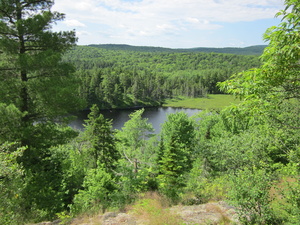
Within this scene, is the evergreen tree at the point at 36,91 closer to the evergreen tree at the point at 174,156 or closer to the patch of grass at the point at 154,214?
the patch of grass at the point at 154,214

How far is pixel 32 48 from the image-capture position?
9703 mm

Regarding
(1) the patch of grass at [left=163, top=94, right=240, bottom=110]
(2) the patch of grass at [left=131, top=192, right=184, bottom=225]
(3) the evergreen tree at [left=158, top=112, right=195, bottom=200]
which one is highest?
(2) the patch of grass at [left=131, top=192, right=184, bottom=225]

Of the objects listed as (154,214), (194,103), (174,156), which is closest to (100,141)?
(174,156)

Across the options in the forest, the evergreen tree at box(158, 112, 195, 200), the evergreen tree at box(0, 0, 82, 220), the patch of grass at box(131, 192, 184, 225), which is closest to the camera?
the forest

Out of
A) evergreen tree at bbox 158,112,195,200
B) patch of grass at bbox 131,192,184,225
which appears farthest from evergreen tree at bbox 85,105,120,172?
patch of grass at bbox 131,192,184,225

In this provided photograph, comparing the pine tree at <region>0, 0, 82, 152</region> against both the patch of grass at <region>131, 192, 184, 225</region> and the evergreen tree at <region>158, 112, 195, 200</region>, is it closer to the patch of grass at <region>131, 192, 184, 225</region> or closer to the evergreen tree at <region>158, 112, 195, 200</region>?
the patch of grass at <region>131, 192, 184, 225</region>

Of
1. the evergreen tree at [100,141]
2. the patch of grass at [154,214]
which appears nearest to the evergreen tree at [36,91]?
the patch of grass at [154,214]

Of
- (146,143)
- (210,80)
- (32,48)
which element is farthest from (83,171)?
(210,80)

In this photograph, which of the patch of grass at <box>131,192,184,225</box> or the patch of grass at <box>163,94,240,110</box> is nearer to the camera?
the patch of grass at <box>131,192,184,225</box>

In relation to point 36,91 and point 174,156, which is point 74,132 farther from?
point 174,156

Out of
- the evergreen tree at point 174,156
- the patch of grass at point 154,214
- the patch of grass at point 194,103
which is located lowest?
the patch of grass at point 194,103

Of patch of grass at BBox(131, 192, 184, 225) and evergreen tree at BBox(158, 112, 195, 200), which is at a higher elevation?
patch of grass at BBox(131, 192, 184, 225)

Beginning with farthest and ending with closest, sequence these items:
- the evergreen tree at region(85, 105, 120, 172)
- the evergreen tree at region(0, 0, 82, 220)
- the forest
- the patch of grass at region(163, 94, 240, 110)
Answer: the patch of grass at region(163, 94, 240, 110) → the evergreen tree at region(85, 105, 120, 172) → the evergreen tree at region(0, 0, 82, 220) → the forest

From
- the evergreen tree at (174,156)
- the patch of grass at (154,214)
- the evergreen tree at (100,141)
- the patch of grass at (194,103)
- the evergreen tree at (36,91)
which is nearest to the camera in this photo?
the patch of grass at (154,214)
